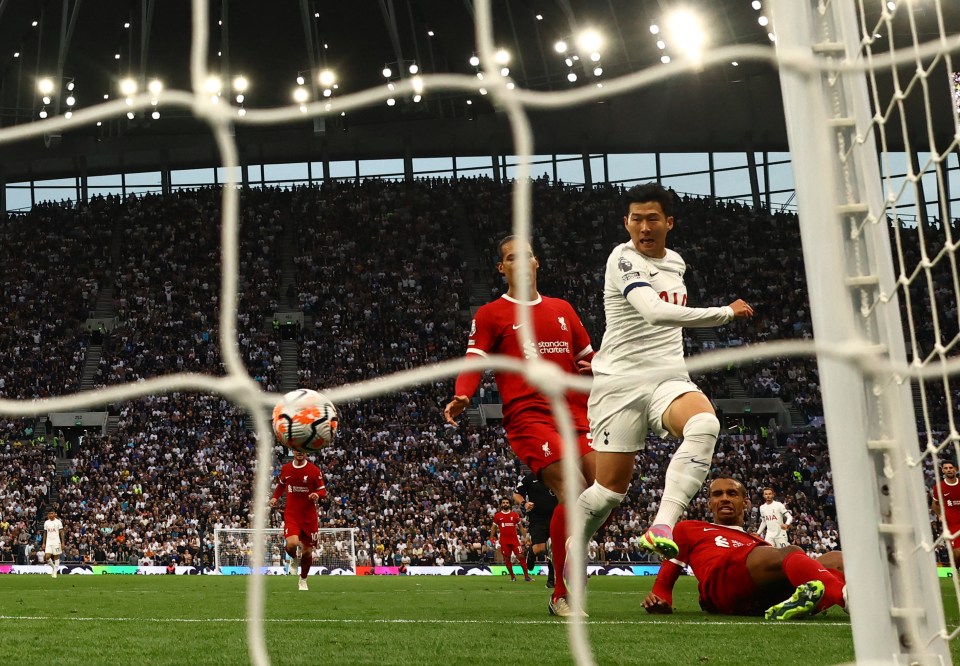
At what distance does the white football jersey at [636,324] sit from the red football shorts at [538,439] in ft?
2.78

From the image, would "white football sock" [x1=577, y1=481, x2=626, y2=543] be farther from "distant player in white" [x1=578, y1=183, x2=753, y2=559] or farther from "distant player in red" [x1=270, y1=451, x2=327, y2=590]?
"distant player in red" [x1=270, y1=451, x2=327, y2=590]

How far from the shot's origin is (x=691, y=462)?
14.2 feet

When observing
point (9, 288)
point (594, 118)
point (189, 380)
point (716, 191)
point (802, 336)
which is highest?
point (594, 118)

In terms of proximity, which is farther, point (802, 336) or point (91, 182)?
point (91, 182)

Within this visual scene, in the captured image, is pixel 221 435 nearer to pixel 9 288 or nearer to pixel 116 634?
pixel 9 288

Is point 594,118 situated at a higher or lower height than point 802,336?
higher

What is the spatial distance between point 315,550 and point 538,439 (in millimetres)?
16007

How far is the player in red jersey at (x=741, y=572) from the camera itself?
5590mm

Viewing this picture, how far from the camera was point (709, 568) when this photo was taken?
6223 mm

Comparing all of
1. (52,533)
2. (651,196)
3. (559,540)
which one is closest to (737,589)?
(559,540)

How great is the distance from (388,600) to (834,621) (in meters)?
4.15

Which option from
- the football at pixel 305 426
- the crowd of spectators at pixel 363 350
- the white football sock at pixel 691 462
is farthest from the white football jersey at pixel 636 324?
the crowd of spectators at pixel 363 350

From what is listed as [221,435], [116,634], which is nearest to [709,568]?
[116,634]

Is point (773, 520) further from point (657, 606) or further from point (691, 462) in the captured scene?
point (691, 462)
